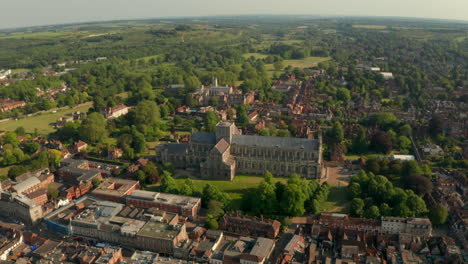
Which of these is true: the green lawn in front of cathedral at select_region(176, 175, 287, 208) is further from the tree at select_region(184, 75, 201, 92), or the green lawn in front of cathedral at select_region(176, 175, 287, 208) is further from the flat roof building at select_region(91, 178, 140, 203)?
the tree at select_region(184, 75, 201, 92)

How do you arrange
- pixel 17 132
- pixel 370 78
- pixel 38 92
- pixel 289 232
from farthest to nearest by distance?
pixel 370 78
pixel 38 92
pixel 17 132
pixel 289 232

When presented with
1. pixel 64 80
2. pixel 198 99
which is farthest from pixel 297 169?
pixel 64 80

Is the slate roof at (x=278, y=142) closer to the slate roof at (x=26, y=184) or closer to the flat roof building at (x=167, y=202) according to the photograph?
the flat roof building at (x=167, y=202)

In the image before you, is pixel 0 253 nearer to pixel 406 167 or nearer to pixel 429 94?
pixel 406 167

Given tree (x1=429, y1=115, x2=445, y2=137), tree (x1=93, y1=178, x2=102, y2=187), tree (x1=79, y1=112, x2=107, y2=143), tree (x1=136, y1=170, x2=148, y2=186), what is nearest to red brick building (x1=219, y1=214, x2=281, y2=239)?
tree (x1=136, y1=170, x2=148, y2=186)

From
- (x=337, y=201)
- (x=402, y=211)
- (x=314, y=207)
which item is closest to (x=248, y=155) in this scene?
(x=337, y=201)
